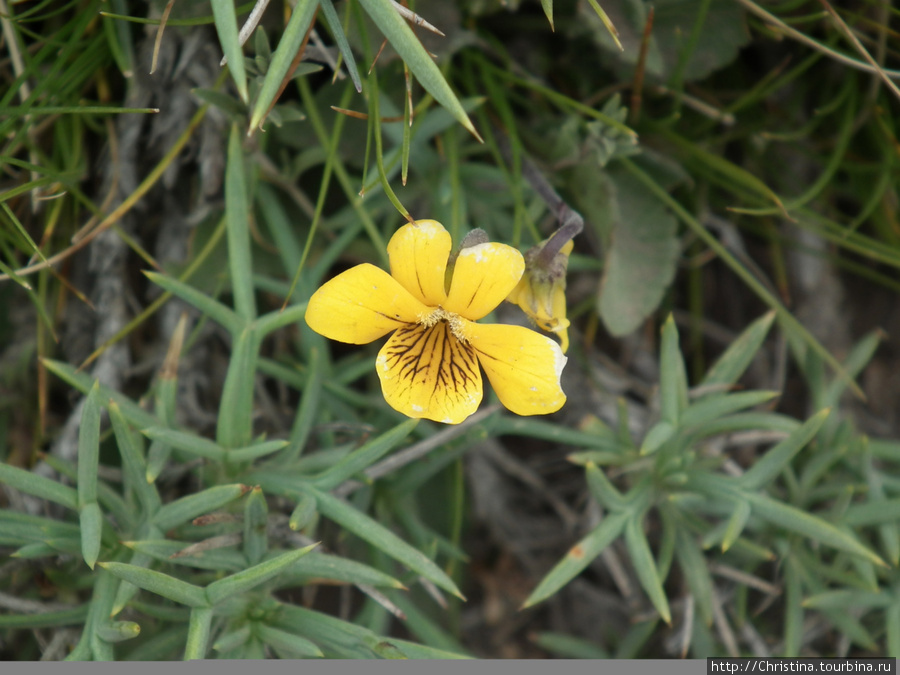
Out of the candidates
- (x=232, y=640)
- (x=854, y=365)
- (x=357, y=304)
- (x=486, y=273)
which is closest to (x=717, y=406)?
(x=854, y=365)

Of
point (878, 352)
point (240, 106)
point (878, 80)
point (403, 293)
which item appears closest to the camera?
point (403, 293)

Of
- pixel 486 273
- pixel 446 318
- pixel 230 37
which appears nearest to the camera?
pixel 230 37

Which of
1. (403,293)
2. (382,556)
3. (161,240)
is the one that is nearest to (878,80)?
(403,293)

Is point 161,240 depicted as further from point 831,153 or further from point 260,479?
point 831,153

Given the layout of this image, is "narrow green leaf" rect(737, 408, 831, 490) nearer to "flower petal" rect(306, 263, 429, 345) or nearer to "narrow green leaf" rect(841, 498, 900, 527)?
"narrow green leaf" rect(841, 498, 900, 527)

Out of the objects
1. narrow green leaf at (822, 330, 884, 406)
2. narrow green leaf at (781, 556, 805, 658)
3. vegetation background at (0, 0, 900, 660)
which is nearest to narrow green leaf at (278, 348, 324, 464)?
vegetation background at (0, 0, 900, 660)

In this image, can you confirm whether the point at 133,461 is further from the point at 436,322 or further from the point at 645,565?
the point at 645,565

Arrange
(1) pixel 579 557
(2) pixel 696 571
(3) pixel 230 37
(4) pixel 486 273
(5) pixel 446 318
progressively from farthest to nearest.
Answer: (2) pixel 696 571
(1) pixel 579 557
(5) pixel 446 318
(4) pixel 486 273
(3) pixel 230 37

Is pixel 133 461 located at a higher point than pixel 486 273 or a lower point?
lower

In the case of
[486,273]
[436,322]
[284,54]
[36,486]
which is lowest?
[36,486]
